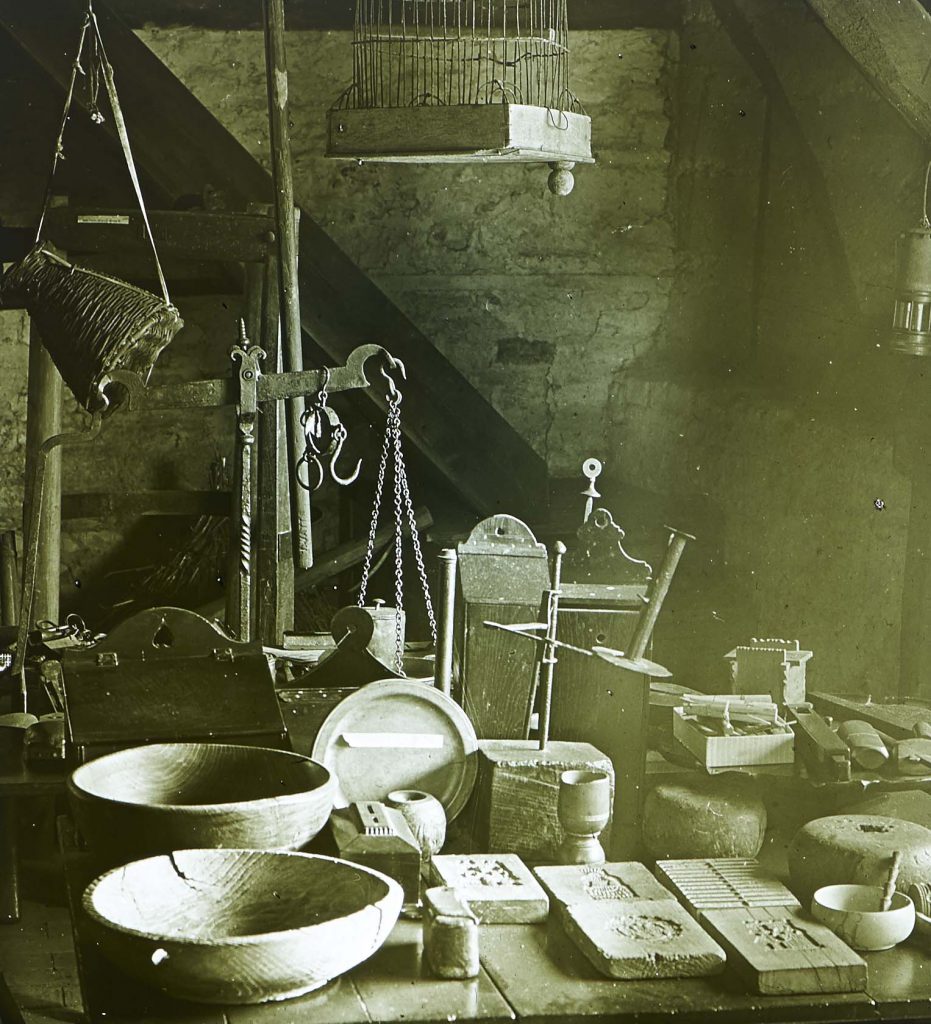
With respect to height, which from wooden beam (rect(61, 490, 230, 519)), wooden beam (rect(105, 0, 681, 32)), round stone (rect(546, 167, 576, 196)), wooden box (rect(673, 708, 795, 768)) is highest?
wooden beam (rect(105, 0, 681, 32))

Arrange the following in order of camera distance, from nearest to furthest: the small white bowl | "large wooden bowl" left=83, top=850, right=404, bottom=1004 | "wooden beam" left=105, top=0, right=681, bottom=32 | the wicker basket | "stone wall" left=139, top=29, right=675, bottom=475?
"large wooden bowl" left=83, top=850, right=404, bottom=1004 → the small white bowl → the wicker basket → "wooden beam" left=105, top=0, right=681, bottom=32 → "stone wall" left=139, top=29, right=675, bottom=475

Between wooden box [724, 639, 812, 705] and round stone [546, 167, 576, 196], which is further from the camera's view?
round stone [546, 167, 576, 196]

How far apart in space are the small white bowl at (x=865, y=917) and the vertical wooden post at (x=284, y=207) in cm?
197

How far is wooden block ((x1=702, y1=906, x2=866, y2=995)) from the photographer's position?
2.09 m

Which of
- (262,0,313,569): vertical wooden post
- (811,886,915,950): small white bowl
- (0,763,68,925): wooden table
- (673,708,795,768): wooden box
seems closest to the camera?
(811,886,915,950): small white bowl

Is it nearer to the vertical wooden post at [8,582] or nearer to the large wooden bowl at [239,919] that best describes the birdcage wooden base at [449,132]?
the large wooden bowl at [239,919]

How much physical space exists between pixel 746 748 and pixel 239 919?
1243mm

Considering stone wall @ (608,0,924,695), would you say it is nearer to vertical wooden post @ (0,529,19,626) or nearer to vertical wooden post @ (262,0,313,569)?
vertical wooden post @ (262,0,313,569)

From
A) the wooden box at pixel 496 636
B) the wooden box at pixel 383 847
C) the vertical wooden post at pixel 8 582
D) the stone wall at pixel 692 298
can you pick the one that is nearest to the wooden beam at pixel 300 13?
the stone wall at pixel 692 298

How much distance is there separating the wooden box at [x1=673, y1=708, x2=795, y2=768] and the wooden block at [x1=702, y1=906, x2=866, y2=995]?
58 centimetres

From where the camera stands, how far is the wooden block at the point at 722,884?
2.38 m

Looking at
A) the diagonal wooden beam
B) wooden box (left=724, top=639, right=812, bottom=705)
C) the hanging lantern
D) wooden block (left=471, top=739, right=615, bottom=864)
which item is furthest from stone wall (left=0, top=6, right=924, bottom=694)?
wooden block (left=471, top=739, right=615, bottom=864)

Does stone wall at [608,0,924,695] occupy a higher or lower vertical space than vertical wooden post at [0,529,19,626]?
higher

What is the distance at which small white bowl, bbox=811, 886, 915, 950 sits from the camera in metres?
2.25
